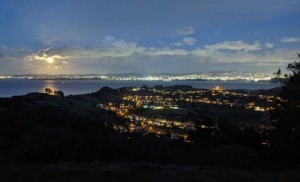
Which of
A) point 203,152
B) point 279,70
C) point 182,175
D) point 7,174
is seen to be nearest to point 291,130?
point 279,70

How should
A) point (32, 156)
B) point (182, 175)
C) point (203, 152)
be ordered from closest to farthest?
point (182, 175)
point (32, 156)
point (203, 152)

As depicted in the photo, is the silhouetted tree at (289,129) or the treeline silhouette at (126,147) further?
the silhouetted tree at (289,129)

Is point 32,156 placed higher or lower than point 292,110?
lower

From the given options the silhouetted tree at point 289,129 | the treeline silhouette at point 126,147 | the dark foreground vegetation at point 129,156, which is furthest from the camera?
the silhouetted tree at point 289,129

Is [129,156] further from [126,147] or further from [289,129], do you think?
[289,129]

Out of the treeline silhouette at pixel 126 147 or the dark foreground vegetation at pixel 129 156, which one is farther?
the treeline silhouette at pixel 126 147

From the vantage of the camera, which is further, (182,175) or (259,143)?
(259,143)

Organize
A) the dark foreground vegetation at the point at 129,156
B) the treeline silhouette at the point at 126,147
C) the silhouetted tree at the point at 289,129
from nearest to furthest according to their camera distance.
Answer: the dark foreground vegetation at the point at 129,156, the treeline silhouette at the point at 126,147, the silhouetted tree at the point at 289,129

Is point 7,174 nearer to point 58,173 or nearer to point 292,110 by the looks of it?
point 58,173
